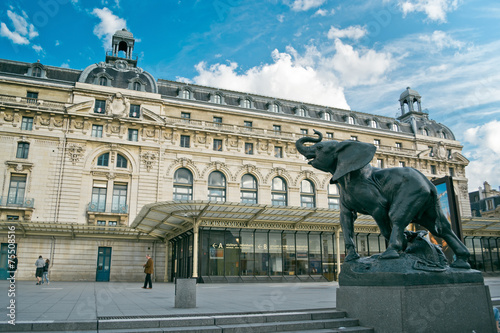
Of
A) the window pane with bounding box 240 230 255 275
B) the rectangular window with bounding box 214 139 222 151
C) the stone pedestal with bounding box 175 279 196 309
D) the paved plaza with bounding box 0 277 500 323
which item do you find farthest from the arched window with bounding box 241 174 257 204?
the stone pedestal with bounding box 175 279 196 309

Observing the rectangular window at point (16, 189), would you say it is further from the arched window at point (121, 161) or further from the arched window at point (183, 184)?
the arched window at point (183, 184)

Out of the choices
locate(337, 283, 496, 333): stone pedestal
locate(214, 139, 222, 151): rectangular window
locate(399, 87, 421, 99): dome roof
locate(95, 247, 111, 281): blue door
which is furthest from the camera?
locate(399, 87, 421, 99): dome roof

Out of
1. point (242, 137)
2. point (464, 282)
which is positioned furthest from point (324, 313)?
point (242, 137)

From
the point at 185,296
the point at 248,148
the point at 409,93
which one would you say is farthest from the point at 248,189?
the point at 409,93

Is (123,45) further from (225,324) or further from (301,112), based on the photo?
(225,324)

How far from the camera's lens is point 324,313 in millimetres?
7000

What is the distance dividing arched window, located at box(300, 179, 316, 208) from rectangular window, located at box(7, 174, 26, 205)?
26.1 meters

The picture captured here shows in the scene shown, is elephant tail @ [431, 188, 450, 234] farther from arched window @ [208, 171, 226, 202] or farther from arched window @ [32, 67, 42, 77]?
arched window @ [32, 67, 42, 77]

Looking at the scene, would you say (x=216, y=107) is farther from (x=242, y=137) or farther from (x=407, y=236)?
(x=407, y=236)

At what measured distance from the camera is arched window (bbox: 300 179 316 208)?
133ft

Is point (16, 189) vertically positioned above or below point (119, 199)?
above

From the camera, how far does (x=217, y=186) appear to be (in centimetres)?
3734

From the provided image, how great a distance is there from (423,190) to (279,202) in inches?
1284

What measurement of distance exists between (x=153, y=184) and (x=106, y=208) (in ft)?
15.0
